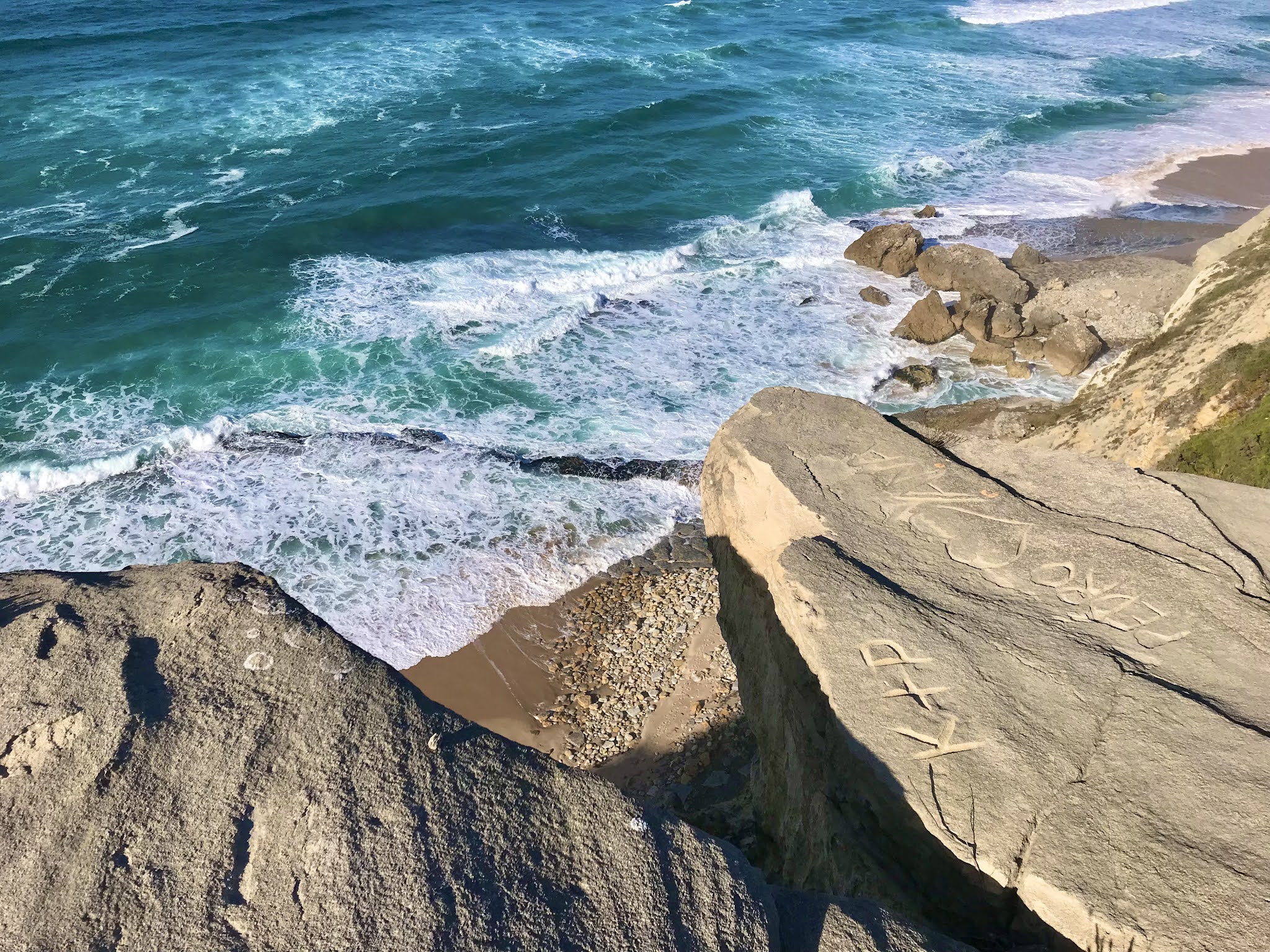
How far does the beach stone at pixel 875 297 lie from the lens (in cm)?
1847

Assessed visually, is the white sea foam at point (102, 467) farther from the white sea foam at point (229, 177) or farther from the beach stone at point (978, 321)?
the beach stone at point (978, 321)

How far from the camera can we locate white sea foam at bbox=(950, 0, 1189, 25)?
4100 cm

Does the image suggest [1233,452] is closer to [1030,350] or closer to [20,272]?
[1030,350]

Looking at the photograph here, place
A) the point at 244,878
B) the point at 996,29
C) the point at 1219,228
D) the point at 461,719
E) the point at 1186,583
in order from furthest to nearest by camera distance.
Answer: the point at 996,29, the point at 1219,228, the point at 1186,583, the point at 461,719, the point at 244,878

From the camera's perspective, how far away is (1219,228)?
21422mm

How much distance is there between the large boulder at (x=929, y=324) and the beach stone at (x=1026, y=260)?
10.9 feet

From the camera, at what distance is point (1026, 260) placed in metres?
19.1

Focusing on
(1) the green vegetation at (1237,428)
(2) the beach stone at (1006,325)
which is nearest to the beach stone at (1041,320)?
(2) the beach stone at (1006,325)

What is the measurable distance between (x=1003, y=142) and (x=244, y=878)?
3004 centimetres

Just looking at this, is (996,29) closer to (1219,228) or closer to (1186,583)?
(1219,228)

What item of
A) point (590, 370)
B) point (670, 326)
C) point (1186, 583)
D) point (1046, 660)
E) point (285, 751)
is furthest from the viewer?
point (670, 326)

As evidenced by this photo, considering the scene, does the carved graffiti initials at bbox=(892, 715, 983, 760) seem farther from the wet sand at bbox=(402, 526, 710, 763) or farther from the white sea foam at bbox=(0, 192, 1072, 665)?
A: the white sea foam at bbox=(0, 192, 1072, 665)

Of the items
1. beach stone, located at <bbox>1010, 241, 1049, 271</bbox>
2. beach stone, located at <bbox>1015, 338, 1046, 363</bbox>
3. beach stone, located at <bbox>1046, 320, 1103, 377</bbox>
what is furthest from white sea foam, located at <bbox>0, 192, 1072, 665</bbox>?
beach stone, located at <bbox>1010, 241, 1049, 271</bbox>

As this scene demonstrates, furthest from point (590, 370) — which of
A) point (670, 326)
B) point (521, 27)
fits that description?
point (521, 27)
